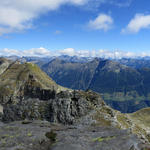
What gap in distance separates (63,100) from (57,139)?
29892mm

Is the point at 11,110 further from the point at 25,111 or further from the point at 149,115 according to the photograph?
the point at 149,115

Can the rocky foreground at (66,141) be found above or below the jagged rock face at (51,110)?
above

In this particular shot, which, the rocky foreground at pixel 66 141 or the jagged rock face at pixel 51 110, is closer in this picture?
the rocky foreground at pixel 66 141

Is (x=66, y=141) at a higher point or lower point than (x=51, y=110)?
higher

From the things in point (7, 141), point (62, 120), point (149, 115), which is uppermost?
point (7, 141)

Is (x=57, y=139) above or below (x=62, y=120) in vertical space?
above

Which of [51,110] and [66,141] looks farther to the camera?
[51,110]

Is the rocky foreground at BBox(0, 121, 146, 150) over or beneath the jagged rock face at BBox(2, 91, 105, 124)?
over

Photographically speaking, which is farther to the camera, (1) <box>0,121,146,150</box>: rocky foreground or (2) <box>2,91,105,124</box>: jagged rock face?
(2) <box>2,91,105,124</box>: jagged rock face

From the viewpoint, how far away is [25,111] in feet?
159

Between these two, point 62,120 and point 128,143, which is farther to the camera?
point 62,120

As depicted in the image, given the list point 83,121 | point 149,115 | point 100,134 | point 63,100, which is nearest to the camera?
point 100,134

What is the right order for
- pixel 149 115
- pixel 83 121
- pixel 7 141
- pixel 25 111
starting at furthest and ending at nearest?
pixel 149 115
pixel 25 111
pixel 83 121
pixel 7 141

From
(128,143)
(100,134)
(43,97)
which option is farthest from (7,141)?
(43,97)
